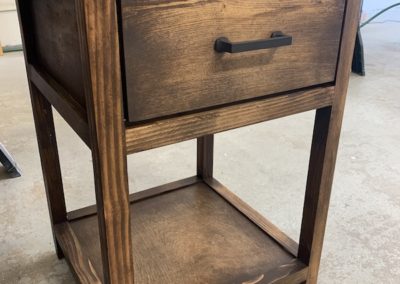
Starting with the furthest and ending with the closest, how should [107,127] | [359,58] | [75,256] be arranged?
[359,58], [75,256], [107,127]

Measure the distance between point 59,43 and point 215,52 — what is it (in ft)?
0.75

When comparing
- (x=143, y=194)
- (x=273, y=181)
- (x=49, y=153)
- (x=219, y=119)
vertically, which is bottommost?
(x=273, y=181)

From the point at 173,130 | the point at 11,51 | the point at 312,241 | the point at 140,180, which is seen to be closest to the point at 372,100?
the point at 140,180

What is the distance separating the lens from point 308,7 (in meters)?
0.57

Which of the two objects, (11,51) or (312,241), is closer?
(312,241)

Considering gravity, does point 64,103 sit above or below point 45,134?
above

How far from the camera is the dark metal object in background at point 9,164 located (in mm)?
1328

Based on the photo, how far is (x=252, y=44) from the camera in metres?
0.53

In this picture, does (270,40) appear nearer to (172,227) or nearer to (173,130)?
(173,130)

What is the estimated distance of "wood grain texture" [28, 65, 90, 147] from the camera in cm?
53

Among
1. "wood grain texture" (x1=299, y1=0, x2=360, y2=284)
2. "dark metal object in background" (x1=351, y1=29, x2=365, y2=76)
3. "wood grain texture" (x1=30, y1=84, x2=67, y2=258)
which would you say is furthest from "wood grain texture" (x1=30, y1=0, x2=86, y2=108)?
"dark metal object in background" (x1=351, y1=29, x2=365, y2=76)

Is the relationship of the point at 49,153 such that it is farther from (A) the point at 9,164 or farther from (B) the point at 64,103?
(A) the point at 9,164

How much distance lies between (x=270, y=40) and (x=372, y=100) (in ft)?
5.43

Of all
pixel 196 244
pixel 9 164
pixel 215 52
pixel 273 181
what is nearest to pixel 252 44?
pixel 215 52
